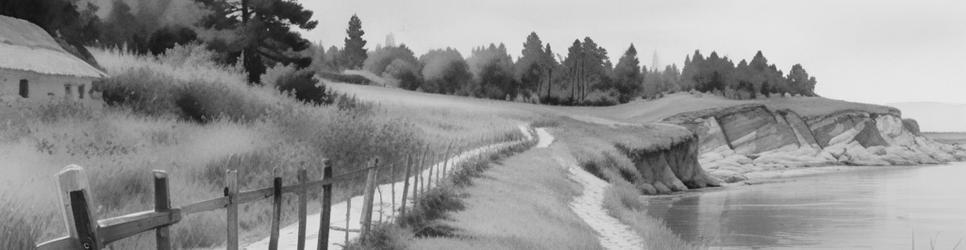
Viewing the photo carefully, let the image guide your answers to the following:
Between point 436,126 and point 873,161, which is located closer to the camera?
point 436,126

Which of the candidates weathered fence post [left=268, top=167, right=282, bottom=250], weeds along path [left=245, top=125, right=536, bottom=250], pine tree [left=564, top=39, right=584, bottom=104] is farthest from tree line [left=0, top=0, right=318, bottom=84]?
pine tree [left=564, top=39, right=584, bottom=104]

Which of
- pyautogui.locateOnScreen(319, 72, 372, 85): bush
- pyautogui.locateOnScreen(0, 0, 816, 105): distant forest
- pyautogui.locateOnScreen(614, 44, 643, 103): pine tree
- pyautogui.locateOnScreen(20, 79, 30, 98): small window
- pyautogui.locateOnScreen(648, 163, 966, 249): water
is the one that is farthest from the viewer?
pyautogui.locateOnScreen(614, 44, 643, 103): pine tree

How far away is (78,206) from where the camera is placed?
4488mm

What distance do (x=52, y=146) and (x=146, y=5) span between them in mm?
56452

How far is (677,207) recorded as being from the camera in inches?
1556

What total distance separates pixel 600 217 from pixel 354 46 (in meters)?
129

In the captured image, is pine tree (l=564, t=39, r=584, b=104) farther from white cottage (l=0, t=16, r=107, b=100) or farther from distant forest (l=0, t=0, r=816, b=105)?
white cottage (l=0, t=16, r=107, b=100)

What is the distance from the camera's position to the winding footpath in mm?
18656

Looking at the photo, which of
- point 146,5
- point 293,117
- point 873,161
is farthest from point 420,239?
point 873,161

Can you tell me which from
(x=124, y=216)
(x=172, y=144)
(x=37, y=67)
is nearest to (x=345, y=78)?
(x=37, y=67)

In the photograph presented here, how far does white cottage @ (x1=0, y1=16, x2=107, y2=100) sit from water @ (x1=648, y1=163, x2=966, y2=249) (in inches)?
706

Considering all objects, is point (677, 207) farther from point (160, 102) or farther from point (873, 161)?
point (873, 161)

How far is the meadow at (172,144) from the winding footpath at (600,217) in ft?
15.8

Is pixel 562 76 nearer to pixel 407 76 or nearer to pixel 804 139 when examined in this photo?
pixel 407 76
